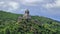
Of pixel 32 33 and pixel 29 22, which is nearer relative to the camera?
pixel 32 33

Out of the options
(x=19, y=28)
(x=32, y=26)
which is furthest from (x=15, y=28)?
(x=32, y=26)

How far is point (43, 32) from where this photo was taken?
552 ft

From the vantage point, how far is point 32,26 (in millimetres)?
168125

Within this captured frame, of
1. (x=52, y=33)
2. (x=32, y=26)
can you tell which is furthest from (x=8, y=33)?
(x=52, y=33)

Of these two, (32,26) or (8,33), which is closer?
(8,33)

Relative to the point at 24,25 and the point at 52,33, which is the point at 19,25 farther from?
the point at 52,33

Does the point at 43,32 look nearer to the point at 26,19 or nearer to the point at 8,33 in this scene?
the point at 26,19

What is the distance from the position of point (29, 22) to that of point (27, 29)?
1281 centimetres

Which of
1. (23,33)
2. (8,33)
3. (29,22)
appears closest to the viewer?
(8,33)

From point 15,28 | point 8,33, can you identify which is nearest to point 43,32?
point 15,28

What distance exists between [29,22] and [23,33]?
18414 millimetres

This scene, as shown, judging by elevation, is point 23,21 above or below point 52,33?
above

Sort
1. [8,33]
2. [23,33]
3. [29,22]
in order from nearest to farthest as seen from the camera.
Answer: [8,33], [23,33], [29,22]

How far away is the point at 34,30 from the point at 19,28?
39.2ft
